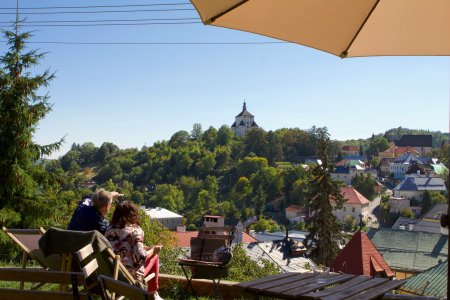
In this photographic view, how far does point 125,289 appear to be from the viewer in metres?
1.67

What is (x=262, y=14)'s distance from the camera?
2.15m

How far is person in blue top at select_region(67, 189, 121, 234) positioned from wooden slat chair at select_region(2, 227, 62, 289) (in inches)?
8.1

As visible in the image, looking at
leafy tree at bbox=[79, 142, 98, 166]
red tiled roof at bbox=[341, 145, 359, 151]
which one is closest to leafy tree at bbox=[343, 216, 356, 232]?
leafy tree at bbox=[79, 142, 98, 166]

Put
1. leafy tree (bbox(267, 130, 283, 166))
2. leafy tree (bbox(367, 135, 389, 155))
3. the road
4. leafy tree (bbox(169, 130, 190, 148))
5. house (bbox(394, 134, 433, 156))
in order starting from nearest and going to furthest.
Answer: the road
leafy tree (bbox(267, 130, 283, 166))
leafy tree (bbox(169, 130, 190, 148))
house (bbox(394, 134, 433, 156))
leafy tree (bbox(367, 135, 389, 155))

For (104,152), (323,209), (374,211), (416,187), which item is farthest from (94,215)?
(104,152)

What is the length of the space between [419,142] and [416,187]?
3929cm

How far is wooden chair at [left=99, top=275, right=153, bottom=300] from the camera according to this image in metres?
1.55

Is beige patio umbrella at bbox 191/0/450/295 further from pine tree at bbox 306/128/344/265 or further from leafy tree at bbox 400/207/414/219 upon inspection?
leafy tree at bbox 400/207/414/219

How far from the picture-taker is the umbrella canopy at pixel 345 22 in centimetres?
213

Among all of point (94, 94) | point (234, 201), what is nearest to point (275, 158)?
point (234, 201)

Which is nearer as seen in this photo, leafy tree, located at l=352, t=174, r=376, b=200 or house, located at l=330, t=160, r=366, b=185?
leafy tree, located at l=352, t=174, r=376, b=200

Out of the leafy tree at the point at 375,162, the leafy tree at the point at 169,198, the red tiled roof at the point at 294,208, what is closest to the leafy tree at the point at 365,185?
the red tiled roof at the point at 294,208

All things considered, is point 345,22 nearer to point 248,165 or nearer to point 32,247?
point 32,247

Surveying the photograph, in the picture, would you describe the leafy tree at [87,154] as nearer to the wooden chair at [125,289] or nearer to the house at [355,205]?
the house at [355,205]
